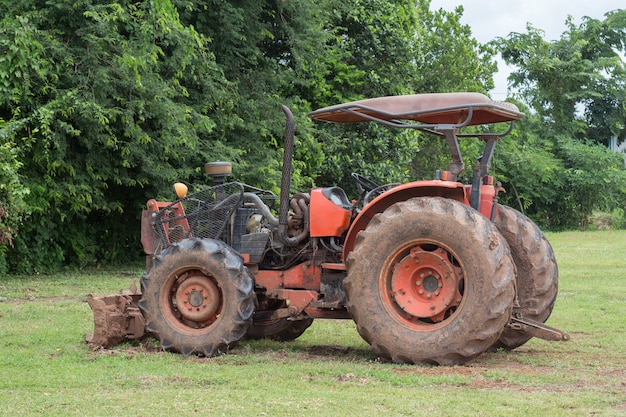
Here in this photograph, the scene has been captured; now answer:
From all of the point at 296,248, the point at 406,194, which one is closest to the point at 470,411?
the point at 406,194

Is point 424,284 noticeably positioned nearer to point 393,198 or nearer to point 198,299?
point 393,198

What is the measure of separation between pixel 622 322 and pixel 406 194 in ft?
12.5

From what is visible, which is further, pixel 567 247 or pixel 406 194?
pixel 567 247

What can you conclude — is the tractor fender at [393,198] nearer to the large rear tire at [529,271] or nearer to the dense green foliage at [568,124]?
the large rear tire at [529,271]

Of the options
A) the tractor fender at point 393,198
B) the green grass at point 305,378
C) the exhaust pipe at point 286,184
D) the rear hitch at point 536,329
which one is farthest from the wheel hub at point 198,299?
the rear hitch at point 536,329

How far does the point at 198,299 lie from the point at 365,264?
1694mm

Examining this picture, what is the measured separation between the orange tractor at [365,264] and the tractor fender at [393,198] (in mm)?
12

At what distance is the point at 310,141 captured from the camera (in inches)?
760

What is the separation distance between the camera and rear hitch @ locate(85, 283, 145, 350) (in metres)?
8.66

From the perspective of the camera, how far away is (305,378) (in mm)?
7223

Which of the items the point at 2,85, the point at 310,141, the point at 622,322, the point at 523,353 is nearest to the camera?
the point at 523,353

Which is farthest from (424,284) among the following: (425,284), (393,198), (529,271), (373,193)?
(529,271)

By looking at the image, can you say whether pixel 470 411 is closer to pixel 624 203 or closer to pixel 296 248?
pixel 296 248

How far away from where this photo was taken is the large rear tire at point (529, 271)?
344 inches
